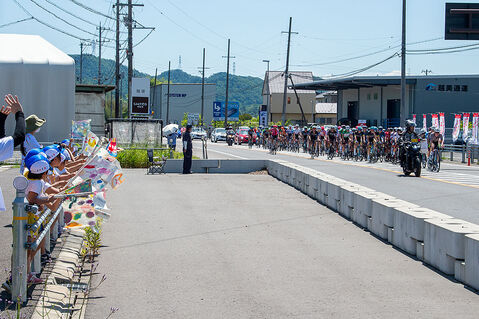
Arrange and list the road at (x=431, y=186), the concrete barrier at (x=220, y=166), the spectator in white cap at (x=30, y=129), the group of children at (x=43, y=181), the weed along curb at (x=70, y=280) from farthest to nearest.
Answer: the concrete barrier at (x=220, y=166) < the road at (x=431, y=186) < the spectator in white cap at (x=30, y=129) < the group of children at (x=43, y=181) < the weed along curb at (x=70, y=280)

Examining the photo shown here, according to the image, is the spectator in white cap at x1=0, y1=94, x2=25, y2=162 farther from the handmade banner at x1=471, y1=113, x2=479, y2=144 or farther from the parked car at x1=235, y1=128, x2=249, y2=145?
the parked car at x1=235, y1=128, x2=249, y2=145

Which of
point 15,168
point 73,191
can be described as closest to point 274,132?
point 15,168

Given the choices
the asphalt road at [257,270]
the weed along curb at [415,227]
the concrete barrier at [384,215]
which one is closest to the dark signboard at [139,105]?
the asphalt road at [257,270]

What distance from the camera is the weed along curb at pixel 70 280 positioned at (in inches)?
245

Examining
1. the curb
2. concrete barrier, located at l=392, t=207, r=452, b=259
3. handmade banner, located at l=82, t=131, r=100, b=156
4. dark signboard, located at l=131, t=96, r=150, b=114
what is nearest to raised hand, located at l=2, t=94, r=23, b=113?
handmade banner, located at l=82, t=131, r=100, b=156

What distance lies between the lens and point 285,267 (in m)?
8.88

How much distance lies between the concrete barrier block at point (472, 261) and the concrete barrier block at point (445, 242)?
0.64 feet

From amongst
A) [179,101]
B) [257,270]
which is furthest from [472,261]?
[179,101]

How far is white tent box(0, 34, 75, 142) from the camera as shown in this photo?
24.4 meters

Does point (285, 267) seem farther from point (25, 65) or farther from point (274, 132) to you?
point (274, 132)

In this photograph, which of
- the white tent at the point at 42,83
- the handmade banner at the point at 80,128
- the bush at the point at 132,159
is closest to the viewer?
the handmade banner at the point at 80,128

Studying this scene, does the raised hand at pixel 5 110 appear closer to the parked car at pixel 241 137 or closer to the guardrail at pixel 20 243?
the guardrail at pixel 20 243

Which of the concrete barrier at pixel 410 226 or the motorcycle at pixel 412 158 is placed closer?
the concrete barrier at pixel 410 226

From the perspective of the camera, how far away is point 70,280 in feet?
24.2
